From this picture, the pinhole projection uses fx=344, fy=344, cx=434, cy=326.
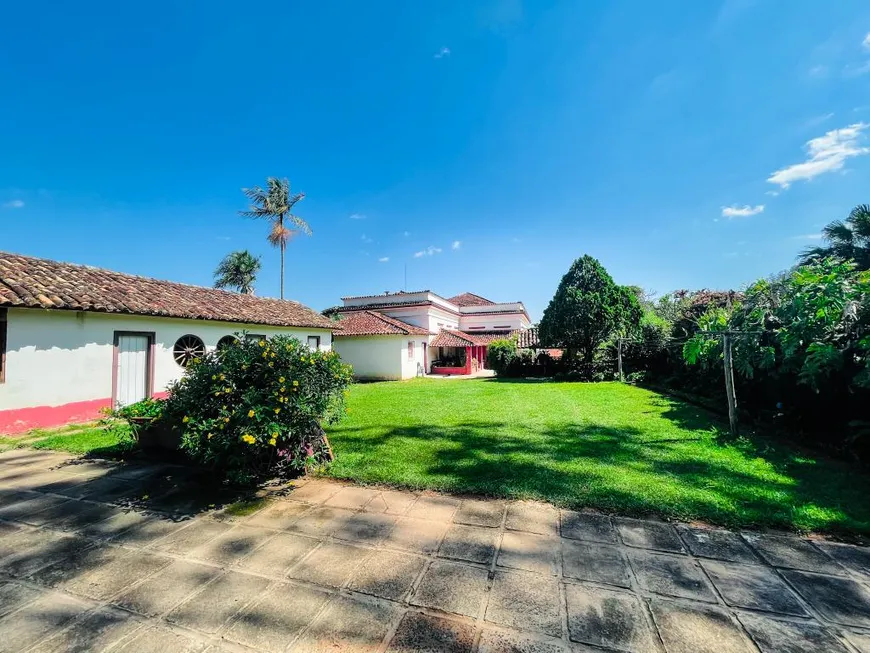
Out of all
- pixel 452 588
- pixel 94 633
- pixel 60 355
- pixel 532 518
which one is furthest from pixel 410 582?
pixel 60 355

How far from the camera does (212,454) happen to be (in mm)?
3740

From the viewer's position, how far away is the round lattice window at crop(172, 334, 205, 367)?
10.7 metres

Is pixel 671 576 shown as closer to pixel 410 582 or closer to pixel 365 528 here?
pixel 410 582

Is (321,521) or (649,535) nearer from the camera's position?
(649,535)

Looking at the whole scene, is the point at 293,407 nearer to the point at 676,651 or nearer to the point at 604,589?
the point at 604,589

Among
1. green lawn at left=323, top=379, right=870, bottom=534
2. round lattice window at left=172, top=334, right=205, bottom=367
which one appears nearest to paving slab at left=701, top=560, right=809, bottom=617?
green lawn at left=323, top=379, right=870, bottom=534

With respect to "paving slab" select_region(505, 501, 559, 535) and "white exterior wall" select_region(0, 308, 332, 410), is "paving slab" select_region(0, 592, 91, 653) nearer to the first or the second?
"paving slab" select_region(505, 501, 559, 535)

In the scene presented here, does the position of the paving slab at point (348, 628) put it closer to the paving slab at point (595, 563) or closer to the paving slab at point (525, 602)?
the paving slab at point (525, 602)

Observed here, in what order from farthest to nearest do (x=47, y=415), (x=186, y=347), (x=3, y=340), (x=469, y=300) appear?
(x=469, y=300) → (x=186, y=347) → (x=47, y=415) → (x=3, y=340)

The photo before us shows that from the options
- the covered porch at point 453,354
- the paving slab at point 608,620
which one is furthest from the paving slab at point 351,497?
the covered porch at point 453,354

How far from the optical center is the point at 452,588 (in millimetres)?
2371

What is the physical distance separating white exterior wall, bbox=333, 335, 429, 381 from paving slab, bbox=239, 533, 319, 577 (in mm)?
18147

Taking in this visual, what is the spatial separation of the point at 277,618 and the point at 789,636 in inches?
118

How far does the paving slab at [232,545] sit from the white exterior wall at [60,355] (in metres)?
3.88
